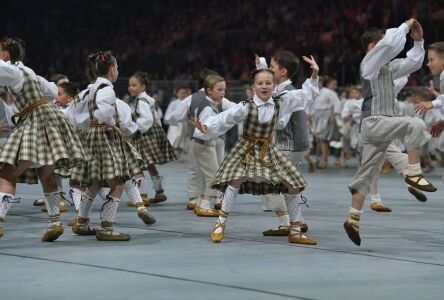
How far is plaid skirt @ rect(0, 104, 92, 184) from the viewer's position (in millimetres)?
7113

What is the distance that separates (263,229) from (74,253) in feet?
6.69

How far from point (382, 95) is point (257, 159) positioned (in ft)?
3.78

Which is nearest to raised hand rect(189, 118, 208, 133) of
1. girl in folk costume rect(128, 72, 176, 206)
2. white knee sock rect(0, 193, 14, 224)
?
white knee sock rect(0, 193, 14, 224)

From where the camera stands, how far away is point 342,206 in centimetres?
1046

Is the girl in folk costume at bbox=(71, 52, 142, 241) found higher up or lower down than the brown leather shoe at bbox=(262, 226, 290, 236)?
higher up

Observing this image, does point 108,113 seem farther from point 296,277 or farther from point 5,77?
point 296,277

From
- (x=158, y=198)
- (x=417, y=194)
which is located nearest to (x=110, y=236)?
(x=158, y=198)

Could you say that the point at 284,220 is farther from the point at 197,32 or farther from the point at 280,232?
the point at 197,32

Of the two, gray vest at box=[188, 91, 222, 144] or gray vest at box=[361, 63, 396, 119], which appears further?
gray vest at box=[188, 91, 222, 144]

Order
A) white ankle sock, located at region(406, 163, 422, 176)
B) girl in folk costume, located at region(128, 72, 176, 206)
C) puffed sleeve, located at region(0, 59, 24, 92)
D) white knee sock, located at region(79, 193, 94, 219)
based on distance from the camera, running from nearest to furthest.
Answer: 1. puffed sleeve, located at region(0, 59, 24, 92)
2. white knee sock, located at region(79, 193, 94, 219)
3. white ankle sock, located at region(406, 163, 422, 176)
4. girl in folk costume, located at region(128, 72, 176, 206)

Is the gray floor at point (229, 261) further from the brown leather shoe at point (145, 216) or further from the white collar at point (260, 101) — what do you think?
the white collar at point (260, 101)

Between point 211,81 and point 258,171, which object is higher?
point 211,81

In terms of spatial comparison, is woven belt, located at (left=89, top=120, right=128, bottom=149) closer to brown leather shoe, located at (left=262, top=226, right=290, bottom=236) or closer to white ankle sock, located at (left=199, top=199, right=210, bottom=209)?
brown leather shoe, located at (left=262, top=226, right=290, bottom=236)

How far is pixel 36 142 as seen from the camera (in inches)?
283
